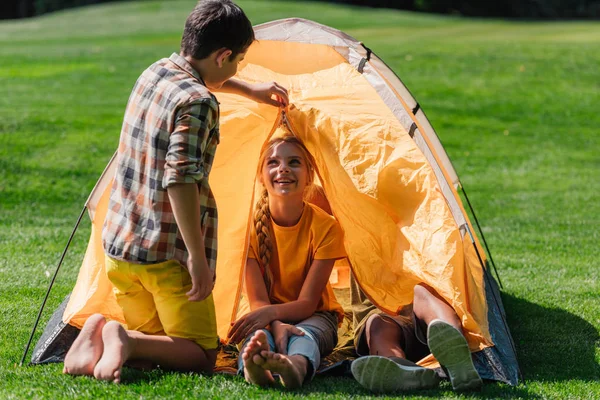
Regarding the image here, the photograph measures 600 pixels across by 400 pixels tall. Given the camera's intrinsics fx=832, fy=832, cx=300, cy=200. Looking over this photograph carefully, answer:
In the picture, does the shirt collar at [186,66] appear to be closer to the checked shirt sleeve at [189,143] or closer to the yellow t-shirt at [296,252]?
the checked shirt sleeve at [189,143]

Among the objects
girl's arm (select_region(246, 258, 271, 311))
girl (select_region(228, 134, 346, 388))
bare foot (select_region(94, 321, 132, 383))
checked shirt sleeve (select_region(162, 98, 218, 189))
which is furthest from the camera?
girl's arm (select_region(246, 258, 271, 311))

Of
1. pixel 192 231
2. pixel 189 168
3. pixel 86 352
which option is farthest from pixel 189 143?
pixel 86 352

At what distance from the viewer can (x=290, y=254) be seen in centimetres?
371

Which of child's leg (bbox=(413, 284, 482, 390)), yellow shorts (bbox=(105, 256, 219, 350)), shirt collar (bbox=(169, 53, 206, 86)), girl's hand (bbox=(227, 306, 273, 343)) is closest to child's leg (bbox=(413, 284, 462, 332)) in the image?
Answer: child's leg (bbox=(413, 284, 482, 390))

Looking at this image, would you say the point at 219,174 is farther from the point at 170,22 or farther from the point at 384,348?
the point at 170,22

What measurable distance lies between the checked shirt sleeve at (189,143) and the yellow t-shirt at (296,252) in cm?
102

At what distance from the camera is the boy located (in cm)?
275

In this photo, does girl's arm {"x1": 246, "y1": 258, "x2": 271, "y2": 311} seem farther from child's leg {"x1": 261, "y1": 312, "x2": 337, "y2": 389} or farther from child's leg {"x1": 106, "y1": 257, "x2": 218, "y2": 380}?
child's leg {"x1": 106, "y1": 257, "x2": 218, "y2": 380}

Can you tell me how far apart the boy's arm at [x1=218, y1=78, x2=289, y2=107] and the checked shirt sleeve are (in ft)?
2.11

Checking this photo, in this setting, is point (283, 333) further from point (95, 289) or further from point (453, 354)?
point (95, 289)

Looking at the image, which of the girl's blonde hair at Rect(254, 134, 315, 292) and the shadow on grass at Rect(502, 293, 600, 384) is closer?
the shadow on grass at Rect(502, 293, 600, 384)

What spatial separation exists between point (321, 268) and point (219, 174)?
668 millimetres

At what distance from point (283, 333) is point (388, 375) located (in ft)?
1.74

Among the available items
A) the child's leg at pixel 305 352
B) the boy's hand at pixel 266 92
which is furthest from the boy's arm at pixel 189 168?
the boy's hand at pixel 266 92
